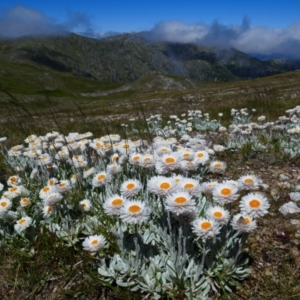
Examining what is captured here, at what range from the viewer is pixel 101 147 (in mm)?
5664

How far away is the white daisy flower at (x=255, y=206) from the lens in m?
2.88

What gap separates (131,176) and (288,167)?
3.48 meters

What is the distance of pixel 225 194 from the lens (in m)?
3.07

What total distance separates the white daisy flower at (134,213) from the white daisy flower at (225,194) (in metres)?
0.67

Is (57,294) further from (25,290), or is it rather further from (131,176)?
(131,176)

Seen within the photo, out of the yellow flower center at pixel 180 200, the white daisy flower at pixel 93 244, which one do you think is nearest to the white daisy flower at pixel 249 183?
the yellow flower center at pixel 180 200

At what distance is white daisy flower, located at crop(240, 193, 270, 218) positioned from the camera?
288cm

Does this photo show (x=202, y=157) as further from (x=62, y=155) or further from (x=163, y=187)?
(x=62, y=155)

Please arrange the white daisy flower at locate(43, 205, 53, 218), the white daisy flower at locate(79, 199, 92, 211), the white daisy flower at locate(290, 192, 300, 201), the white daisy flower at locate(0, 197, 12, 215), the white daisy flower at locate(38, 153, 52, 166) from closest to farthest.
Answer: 1. the white daisy flower at locate(0, 197, 12, 215)
2. the white daisy flower at locate(43, 205, 53, 218)
3. the white daisy flower at locate(79, 199, 92, 211)
4. the white daisy flower at locate(290, 192, 300, 201)
5. the white daisy flower at locate(38, 153, 52, 166)

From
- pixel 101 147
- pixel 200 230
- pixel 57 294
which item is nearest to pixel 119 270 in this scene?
pixel 57 294

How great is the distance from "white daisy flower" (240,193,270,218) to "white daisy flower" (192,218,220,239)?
30 cm

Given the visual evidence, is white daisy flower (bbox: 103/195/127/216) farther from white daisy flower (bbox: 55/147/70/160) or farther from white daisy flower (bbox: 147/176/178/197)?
white daisy flower (bbox: 55/147/70/160)

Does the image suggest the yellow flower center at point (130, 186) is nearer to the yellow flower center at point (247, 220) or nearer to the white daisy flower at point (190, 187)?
Answer: the white daisy flower at point (190, 187)

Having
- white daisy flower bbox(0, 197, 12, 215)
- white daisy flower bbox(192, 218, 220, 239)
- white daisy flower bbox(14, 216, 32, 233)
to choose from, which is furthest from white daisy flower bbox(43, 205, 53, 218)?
white daisy flower bbox(192, 218, 220, 239)
